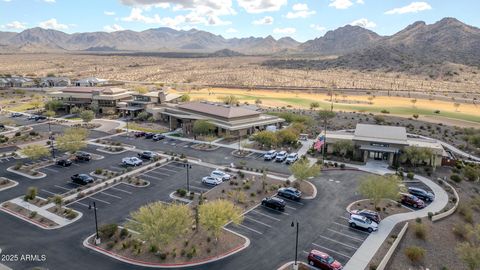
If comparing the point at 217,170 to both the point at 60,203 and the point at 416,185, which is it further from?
the point at 416,185

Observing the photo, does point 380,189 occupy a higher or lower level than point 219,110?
lower

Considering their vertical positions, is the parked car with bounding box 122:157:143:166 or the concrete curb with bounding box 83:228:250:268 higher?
the parked car with bounding box 122:157:143:166

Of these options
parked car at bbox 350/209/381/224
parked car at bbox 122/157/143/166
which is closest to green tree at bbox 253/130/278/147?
parked car at bbox 122/157/143/166

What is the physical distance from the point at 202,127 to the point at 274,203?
36.5 metres

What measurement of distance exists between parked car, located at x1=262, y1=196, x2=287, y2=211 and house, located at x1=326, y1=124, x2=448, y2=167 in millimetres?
25057

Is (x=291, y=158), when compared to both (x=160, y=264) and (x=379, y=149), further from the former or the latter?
(x=160, y=264)

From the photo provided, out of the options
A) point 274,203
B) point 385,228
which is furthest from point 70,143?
point 385,228

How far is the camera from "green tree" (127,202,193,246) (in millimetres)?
31875

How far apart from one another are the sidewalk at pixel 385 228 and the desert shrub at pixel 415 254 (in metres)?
2.82

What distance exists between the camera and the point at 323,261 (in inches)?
1233

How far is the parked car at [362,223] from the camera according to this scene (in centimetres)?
3800

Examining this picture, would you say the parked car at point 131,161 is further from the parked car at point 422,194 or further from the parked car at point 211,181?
the parked car at point 422,194

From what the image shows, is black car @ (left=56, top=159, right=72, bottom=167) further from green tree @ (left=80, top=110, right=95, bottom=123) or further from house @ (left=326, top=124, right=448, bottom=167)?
house @ (left=326, top=124, right=448, bottom=167)

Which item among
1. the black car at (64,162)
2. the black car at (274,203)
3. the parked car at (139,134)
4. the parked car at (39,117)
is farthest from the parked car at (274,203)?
the parked car at (39,117)
